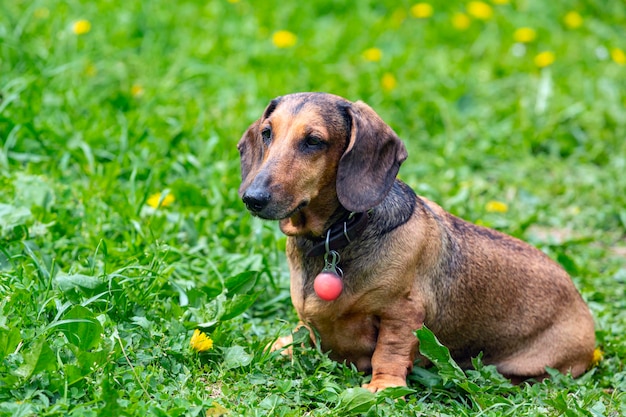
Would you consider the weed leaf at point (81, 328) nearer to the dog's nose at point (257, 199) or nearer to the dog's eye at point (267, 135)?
the dog's nose at point (257, 199)

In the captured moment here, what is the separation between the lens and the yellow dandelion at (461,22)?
324 inches

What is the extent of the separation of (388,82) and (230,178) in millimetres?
2148

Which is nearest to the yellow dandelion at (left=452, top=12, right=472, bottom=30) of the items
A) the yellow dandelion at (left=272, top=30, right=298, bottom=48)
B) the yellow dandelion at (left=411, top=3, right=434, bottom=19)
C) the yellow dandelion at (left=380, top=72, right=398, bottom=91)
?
the yellow dandelion at (left=411, top=3, right=434, bottom=19)

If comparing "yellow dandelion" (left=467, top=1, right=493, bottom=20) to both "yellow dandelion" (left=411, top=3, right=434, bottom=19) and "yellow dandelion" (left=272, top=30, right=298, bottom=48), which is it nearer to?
"yellow dandelion" (left=411, top=3, right=434, bottom=19)

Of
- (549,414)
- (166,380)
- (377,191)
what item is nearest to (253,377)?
(166,380)

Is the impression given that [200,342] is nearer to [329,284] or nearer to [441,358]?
[329,284]

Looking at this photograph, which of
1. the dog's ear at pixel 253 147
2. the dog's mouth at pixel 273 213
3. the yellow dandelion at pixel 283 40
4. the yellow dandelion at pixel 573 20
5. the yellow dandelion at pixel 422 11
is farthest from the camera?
the yellow dandelion at pixel 573 20

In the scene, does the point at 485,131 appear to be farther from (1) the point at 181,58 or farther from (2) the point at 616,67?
(1) the point at 181,58

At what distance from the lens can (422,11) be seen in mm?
8367

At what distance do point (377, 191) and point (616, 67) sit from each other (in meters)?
5.11

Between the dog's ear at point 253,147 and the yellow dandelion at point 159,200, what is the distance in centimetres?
92

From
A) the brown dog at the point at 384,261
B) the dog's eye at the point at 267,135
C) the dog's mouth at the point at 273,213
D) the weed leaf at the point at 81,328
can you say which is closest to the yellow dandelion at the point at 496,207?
the brown dog at the point at 384,261

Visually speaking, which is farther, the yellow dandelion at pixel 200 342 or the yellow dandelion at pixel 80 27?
the yellow dandelion at pixel 80 27

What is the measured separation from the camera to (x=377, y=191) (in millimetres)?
3686
